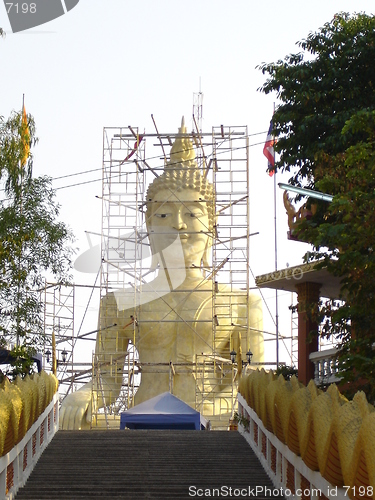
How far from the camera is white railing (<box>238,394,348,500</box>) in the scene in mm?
8727

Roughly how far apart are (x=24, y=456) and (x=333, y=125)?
605 centimetres

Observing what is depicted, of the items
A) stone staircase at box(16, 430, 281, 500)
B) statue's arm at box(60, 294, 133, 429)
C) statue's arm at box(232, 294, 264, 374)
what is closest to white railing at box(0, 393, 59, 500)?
stone staircase at box(16, 430, 281, 500)

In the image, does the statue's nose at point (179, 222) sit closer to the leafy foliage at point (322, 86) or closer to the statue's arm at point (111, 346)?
the statue's arm at point (111, 346)

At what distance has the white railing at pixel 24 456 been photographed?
10.2 m

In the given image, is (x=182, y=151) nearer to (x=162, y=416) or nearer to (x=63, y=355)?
(x=63, y=355)

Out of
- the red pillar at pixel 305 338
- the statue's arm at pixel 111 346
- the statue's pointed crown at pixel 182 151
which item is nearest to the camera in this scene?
the red pillar at pixel 305 338

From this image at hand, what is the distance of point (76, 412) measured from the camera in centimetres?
2214

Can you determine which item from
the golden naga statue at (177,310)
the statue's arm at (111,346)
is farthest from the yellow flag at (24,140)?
the statue's arm at (111,346)

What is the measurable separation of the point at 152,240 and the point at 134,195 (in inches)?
57.1

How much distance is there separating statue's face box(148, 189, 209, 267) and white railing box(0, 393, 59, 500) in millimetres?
9588

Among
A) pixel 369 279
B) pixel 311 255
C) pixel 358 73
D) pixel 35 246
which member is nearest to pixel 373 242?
pixel 369 279

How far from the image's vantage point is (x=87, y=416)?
22.2 m

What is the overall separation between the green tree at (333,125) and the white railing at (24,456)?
3.93 meters

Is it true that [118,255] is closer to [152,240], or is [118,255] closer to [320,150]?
[152,240]
